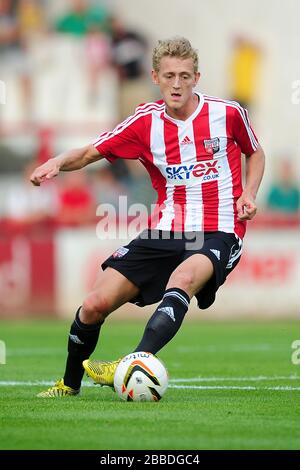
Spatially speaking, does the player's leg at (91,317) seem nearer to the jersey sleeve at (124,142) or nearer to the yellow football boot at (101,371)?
the yellow football boot at (101,371)

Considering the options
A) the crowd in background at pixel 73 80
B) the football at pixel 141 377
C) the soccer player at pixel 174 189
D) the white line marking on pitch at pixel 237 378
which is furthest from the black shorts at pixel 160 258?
the crowd in background at pixel 73 80

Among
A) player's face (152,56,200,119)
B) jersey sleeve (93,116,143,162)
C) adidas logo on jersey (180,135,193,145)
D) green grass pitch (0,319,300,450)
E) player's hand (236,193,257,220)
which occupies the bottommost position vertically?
green grass pitch (0,319,300,450)

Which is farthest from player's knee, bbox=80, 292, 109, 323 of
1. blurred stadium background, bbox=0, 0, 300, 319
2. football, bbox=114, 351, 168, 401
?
blurred stadium background, bbox=0, 0, 300, 319

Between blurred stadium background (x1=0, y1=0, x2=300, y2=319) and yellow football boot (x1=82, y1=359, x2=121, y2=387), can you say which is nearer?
yellow football boot (x1=82, y1=359, x2=121, y2=387)

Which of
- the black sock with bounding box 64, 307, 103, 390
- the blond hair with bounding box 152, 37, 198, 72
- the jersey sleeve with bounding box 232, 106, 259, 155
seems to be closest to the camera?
the blond hair with bounding box 152, 37, 198, 72

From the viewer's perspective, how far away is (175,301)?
6.43m

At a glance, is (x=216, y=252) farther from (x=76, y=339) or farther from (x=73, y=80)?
(x=73, y=80)

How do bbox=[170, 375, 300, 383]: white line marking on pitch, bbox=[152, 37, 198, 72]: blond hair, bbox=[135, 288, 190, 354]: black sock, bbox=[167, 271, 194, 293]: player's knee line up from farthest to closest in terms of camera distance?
bbox=[170, 375, 300, 383]: white line marking on pitch < bbox=[152, 37, 198, 72]: blond hair < bbox=[167, 271, 194, 293]: player's knee < bbox=[135, 288, 190, 354]: black sock

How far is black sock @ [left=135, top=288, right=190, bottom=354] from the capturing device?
20.8 ft

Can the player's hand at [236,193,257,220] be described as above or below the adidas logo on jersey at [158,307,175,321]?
above

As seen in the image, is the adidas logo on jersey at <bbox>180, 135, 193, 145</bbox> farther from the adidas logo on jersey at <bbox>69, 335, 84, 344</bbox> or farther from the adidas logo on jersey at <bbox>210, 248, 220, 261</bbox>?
the adidas logo on jersey at <bbox>69, 335, 84, 344</bbox>

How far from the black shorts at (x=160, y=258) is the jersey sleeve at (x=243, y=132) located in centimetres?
60
